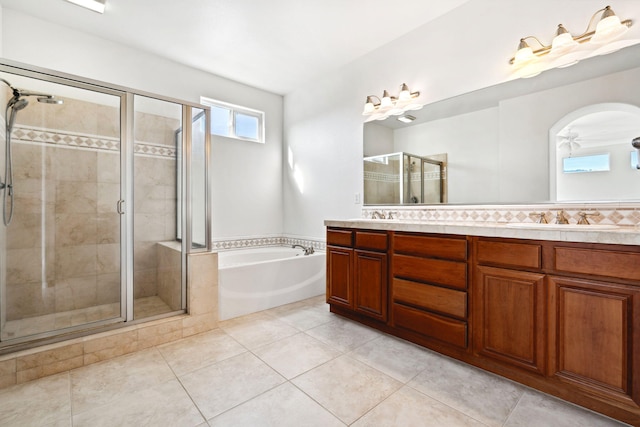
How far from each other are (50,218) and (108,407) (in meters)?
1.50

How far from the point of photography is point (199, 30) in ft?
8.75

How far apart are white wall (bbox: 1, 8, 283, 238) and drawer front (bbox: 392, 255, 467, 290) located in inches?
92.4

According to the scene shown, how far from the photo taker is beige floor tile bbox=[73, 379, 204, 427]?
1324 mm

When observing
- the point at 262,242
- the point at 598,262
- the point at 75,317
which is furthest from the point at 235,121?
the point at 598,262

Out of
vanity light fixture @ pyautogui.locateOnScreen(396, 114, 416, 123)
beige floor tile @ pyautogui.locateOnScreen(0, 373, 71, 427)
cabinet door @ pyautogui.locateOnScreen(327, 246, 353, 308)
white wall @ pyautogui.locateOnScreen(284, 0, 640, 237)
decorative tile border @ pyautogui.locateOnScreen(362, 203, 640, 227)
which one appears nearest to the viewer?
beige floor tile @ pyautogui.locateOnScreen(0, 373, 71, 427)

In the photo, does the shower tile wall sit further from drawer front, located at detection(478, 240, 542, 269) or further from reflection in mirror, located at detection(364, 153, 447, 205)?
drawer front, located at detection(478, 240, 542, 269)

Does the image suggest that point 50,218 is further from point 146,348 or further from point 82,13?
point 82,13

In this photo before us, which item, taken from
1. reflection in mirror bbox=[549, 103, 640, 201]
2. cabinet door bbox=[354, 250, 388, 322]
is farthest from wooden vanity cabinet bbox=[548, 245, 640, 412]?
cabinet door bbox=[354, 250, 388, 322]

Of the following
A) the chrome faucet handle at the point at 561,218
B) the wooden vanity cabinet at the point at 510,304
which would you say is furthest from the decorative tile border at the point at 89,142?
the chrome faucet handle at the point at 561,218

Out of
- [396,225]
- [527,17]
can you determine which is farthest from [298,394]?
[527,17]

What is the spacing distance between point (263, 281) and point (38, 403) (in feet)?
5.46

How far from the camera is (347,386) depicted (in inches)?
62.8

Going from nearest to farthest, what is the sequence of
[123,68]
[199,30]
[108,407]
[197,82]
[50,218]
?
[108,407] → [50,218] → [199,30] → [123,68] → [197,82]

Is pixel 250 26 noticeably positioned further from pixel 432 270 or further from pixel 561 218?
pixel 561 218
